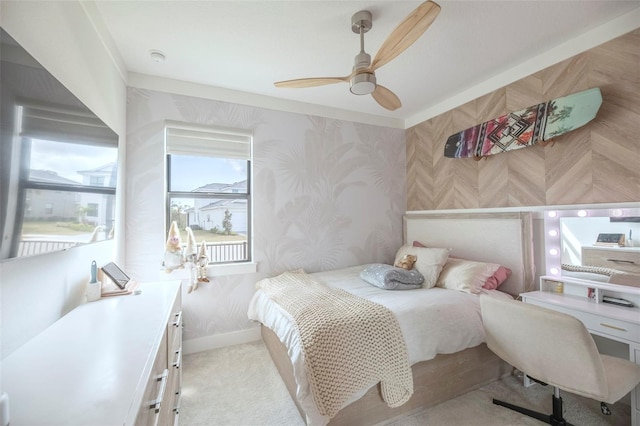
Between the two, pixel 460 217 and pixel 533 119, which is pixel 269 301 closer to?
pixel 460 217

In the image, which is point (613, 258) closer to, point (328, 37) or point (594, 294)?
point (594, 294)

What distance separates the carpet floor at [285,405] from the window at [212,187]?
116cm

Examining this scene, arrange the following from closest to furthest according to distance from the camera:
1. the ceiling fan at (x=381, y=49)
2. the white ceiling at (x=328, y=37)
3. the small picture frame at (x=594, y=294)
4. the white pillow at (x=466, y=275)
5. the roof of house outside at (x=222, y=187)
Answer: the ceiling fan at (x=381, y=49) < the white ceiling at (x=328, y=37) < the small picture frame at (x=594, y=294) < the white pillow at (x=466, y=275) < the roof of house outside at (x=222, y=187)

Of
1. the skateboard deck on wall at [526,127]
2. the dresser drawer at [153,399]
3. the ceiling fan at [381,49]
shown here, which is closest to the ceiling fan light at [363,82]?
the ceiling fan at [381,49]

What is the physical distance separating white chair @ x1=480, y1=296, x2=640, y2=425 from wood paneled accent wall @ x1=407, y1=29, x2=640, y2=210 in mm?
1227

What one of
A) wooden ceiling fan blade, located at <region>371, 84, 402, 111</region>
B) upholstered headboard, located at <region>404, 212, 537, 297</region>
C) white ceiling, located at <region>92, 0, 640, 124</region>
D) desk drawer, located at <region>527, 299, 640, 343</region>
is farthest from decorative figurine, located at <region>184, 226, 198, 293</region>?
desk drawer, located at <region>527, 299, 640, 343</region>

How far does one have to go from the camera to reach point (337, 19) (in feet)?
5.91

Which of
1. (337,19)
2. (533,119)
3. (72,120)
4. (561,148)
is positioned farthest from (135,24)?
(561,148)

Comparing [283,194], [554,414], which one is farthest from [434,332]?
[283,194]

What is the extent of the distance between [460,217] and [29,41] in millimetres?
3379

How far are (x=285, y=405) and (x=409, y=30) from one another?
2531mm

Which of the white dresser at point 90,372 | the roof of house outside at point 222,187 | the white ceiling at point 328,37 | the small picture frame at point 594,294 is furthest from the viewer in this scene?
the roof of house outside at point 222,187

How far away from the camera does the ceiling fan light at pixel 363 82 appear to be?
1757 mm

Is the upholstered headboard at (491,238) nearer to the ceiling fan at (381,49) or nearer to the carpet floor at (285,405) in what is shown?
the carpet floor at (285,405)
